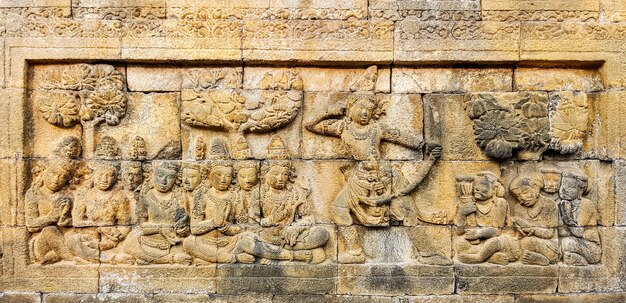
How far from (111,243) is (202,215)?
3.23ft

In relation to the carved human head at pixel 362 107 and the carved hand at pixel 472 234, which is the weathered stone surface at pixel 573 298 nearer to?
the carved hand at pixel 472 234

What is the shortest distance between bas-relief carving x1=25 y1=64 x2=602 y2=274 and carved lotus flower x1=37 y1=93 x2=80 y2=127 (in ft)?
0.04

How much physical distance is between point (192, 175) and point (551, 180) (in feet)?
12.2

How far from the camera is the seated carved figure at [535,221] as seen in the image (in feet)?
18.2

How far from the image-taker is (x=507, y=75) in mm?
5676

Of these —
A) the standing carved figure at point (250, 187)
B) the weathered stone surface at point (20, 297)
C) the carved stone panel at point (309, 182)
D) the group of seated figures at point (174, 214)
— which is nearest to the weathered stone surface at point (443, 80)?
the carved stone panel at point (309, 182)

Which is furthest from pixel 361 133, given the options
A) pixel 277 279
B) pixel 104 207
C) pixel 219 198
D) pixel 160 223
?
pixel 104 207

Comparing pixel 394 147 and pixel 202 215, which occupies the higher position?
pixel 394 147

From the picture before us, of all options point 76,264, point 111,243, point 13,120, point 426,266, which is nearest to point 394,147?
point 426,266

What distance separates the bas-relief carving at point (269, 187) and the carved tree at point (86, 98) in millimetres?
11

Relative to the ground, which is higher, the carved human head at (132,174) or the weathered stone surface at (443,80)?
the weathered stone surface at (443,80)

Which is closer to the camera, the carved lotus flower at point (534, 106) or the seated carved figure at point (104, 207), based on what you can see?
the seated carved figure at point (104, 207)

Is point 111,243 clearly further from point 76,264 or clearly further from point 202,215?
point 202,215

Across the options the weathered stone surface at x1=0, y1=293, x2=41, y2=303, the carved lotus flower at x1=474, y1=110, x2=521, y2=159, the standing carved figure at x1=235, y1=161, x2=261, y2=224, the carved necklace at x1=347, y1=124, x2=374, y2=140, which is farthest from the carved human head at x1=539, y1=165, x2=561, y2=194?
the weathered stone surface at x1=0, y1=293, x2=41, y2=303
